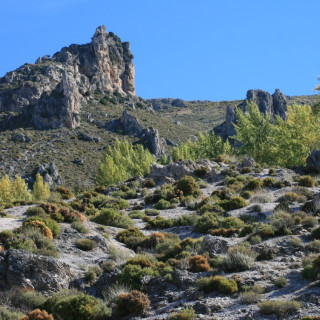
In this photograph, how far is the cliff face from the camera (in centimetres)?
10056

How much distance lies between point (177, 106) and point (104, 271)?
577 ft

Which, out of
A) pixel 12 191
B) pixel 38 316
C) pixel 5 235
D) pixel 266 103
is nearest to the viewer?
pixel 38 316

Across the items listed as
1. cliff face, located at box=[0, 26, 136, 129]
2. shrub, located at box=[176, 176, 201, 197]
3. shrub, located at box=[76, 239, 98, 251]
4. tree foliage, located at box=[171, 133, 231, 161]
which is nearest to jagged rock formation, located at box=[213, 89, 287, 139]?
tree foliage, located at box=[171, 133, 231, 161]

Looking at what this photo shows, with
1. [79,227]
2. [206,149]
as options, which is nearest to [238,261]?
[79,227]

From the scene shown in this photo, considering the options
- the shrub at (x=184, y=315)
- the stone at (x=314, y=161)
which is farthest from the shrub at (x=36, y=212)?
the stone at (x=314, y=161)

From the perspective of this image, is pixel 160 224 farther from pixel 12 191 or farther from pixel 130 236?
pixel 12 191

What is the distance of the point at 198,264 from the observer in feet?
55.7

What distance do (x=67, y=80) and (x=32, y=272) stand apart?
91757 millimetres

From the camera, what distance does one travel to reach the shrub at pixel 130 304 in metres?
14.4

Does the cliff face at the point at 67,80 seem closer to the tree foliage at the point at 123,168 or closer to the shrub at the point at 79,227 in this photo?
the tree foliage at the point at 123,168

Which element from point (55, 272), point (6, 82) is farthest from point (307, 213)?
point (6, 82)

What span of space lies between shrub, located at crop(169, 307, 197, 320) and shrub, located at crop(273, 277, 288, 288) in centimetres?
326

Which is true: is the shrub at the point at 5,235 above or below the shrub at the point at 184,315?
above

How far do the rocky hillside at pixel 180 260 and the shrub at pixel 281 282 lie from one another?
0.03 m
